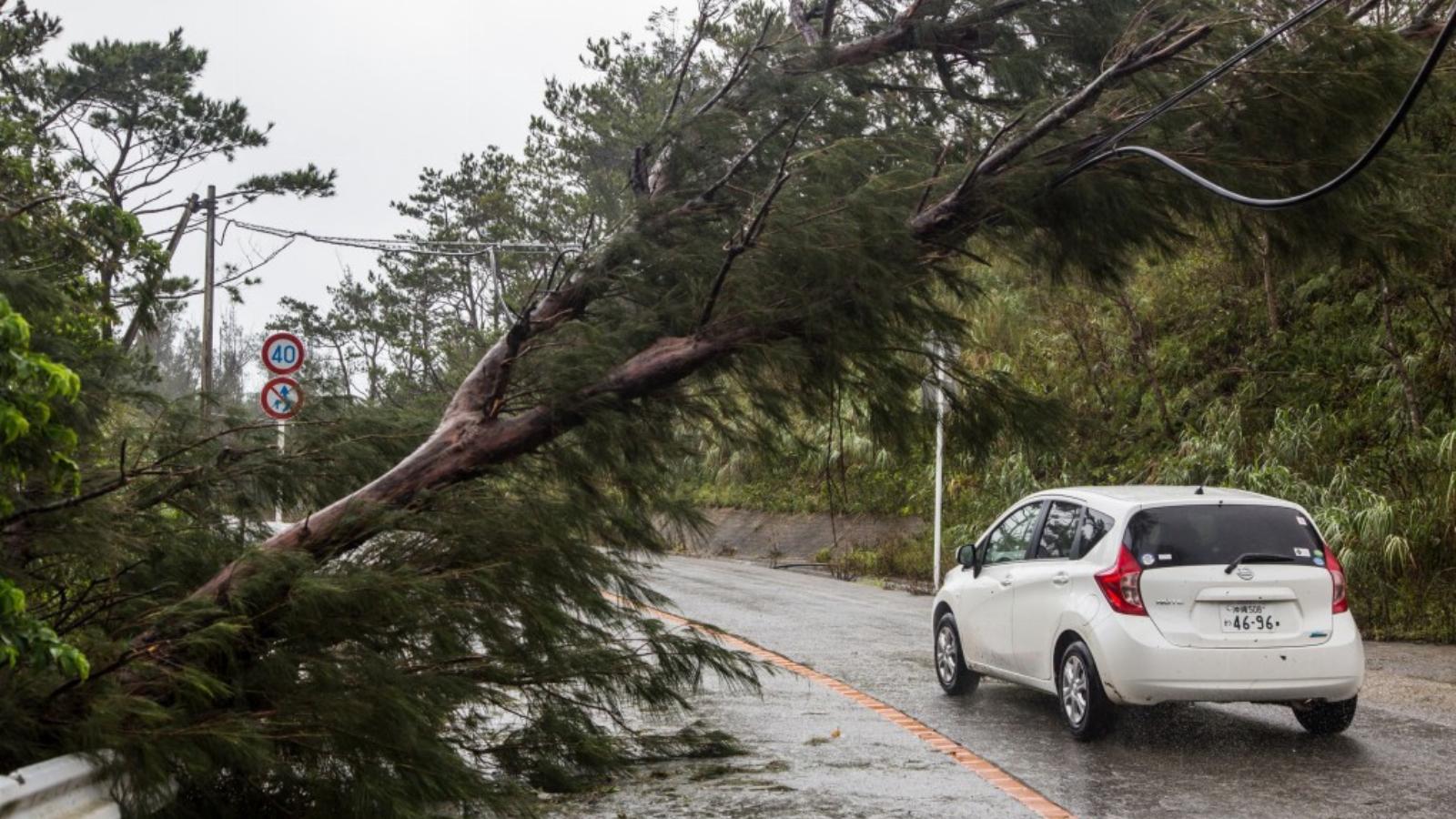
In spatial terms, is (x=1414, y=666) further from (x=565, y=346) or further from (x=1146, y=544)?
(x=565, y=346)

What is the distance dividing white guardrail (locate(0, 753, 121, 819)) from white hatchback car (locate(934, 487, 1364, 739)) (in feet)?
21.0

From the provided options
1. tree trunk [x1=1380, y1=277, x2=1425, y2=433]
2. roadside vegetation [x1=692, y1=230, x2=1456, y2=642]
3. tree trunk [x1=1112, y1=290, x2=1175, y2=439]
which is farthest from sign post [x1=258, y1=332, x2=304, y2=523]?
tree trunk [x1=1380, y1=277, x2=1425, y2=433]

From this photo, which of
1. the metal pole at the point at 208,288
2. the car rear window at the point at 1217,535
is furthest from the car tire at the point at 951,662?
the metal pole at the point at 208,288

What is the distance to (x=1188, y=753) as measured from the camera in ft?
30.4

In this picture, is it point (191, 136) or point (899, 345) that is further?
point (191, 136)

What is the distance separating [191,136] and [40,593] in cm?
3002

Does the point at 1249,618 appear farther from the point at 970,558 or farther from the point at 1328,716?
the point at 970,558

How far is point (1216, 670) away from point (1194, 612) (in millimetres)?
376

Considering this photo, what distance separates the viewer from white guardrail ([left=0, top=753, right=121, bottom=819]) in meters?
3.83

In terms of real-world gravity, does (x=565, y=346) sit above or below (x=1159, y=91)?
below

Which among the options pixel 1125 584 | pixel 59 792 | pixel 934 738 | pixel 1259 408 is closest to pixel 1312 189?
pixel 1125 584

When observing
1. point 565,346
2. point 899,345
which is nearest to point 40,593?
point 565,346

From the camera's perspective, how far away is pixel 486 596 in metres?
6.64

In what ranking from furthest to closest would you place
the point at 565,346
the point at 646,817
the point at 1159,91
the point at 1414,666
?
the point at 1414,666 < the point at 1159,91 < the point at 565,346 < the point at 646,817
